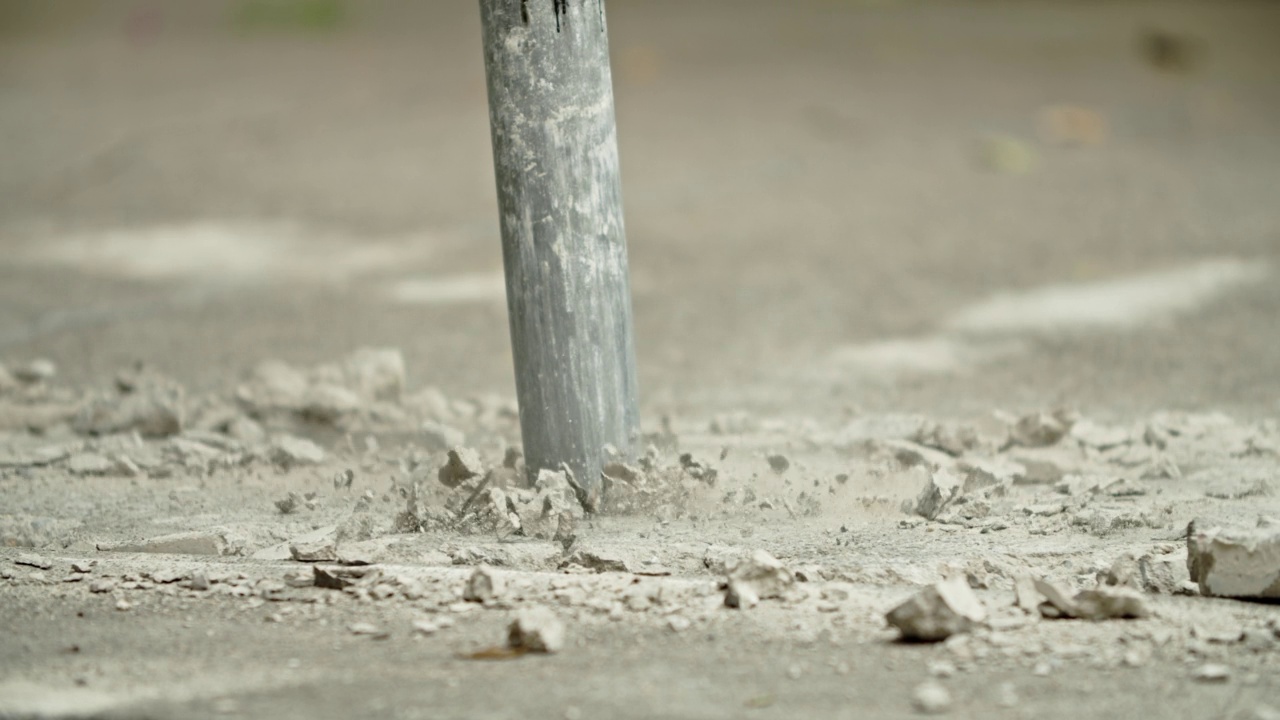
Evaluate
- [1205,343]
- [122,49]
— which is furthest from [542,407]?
[122,49]

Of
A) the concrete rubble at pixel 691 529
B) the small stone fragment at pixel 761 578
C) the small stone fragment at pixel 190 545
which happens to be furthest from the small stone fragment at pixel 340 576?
the small stone fragment at pixel 761 578

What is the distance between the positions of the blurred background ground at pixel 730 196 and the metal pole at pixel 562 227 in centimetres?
130

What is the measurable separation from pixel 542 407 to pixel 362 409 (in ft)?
3.48

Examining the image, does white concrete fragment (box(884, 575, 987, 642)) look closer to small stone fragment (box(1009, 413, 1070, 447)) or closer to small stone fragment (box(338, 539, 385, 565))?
small stone fragment (box(338, 539, 385, 565))

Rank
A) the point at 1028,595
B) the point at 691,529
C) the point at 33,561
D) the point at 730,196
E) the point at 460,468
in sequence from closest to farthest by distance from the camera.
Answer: the point at 1028,595, the point at 33,561, the point at 691,529, the point at 460,468, the point at 730,196

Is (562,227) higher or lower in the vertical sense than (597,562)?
higher

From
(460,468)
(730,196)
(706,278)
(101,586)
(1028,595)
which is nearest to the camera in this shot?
(1028,595)

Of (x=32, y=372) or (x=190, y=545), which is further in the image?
(x=32, y=372)

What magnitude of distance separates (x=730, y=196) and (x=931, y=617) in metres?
4.87

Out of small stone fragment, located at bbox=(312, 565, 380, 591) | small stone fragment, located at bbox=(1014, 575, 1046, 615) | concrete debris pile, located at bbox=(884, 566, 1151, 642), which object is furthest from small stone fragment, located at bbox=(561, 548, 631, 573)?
small stone fragment, located at bbox=(1014, 575, 1046, 615)

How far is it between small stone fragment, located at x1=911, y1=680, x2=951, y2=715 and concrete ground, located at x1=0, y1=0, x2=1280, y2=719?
0.04 metres

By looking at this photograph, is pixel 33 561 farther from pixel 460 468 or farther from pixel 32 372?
pixel 32 372

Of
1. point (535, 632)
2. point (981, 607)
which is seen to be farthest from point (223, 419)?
point (981, 607)

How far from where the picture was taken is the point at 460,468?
278 centimetres
